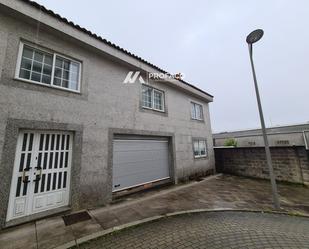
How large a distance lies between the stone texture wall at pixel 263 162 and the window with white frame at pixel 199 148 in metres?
1.93

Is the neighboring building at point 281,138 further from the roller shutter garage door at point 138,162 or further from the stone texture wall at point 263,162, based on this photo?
the roller shutter garage door at point 138,162

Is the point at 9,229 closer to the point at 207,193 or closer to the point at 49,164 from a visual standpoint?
the point at 49,164

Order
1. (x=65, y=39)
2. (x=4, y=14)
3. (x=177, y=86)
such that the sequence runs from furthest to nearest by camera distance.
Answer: (x=177, y=86), (x=65, y=39), (x=4, y=14)

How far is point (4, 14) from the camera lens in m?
4.21

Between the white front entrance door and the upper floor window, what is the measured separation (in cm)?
865

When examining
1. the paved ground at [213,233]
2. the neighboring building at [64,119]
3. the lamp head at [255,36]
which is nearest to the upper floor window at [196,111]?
the neighboring building at [64,119]

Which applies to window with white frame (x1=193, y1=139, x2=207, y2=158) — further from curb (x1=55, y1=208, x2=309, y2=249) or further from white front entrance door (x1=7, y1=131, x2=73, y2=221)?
white front entrance door (x1=7, y1=131, x2=73, y2=221)

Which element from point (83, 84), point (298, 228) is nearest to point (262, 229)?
point (298, 228)

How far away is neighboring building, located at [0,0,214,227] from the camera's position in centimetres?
398

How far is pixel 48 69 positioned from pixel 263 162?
1290cm

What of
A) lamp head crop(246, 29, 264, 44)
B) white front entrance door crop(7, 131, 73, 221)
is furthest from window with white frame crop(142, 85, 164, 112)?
lamp head crop(246, 29, 264, 44)

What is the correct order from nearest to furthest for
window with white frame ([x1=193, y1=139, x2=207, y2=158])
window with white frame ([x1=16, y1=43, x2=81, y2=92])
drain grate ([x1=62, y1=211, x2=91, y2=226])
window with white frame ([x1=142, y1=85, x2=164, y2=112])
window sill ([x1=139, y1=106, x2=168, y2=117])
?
drain grate ([x1=62, y1=211, x2=91, y2=226]) → window with white frame ([x1=16, y1=43, x2=81, y2=92]) → window sill ([x1=139, y1=106, x2=168, y2=117]) → window with white frame ([x1=142, y1=85, x2=164, y2=112]) → window with white frame ([x1=193, y1=139, x2=207, y2=158])

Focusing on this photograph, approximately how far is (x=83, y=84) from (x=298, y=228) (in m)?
7.89

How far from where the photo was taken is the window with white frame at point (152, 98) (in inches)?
310
